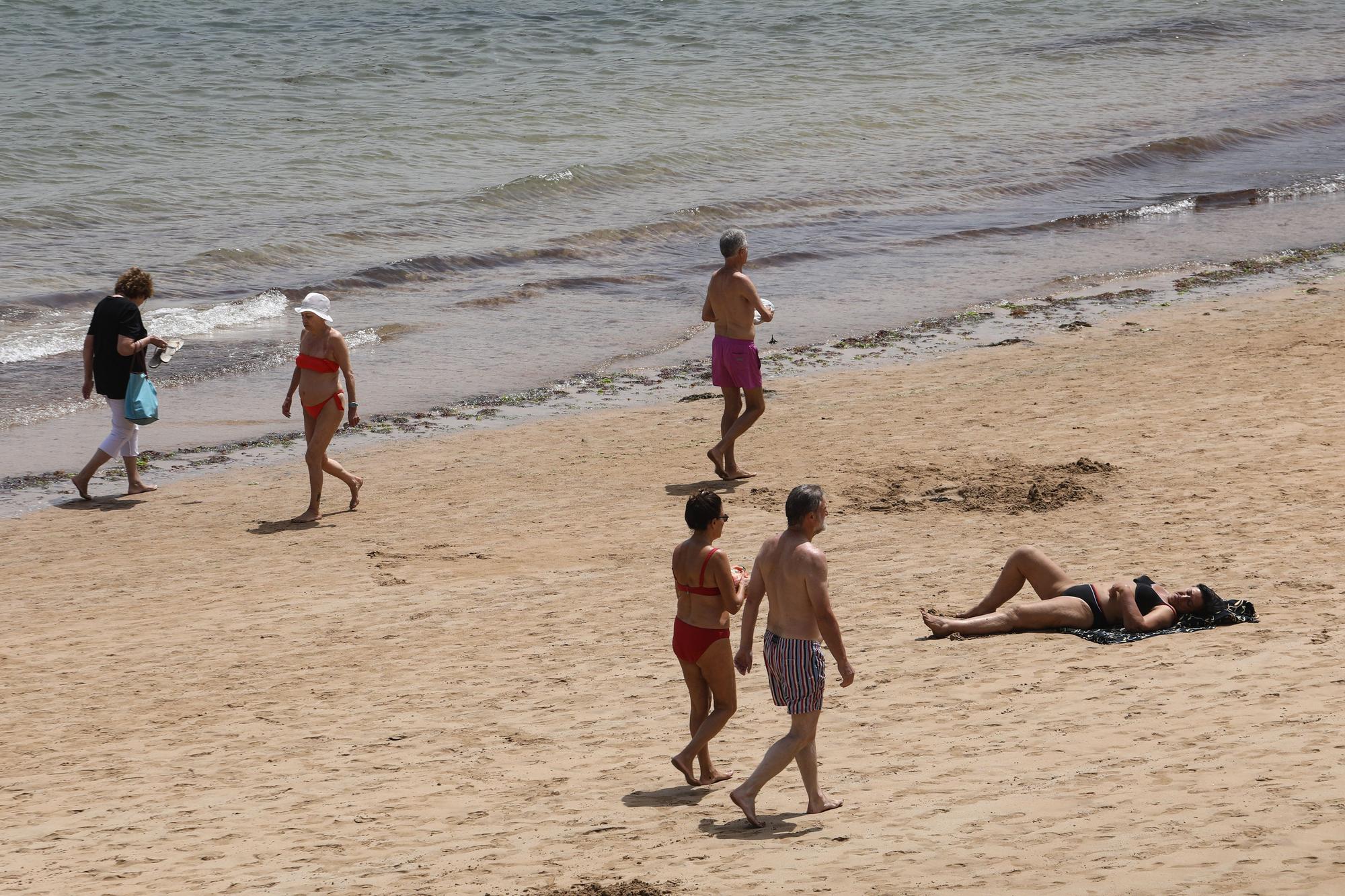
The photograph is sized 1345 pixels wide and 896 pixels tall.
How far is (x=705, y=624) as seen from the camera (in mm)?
5953

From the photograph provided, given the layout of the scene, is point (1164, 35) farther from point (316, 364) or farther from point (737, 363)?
point (316, 364)

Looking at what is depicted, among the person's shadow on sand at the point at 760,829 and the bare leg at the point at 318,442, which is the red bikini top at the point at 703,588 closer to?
the person's shadow on sand at the point at 760,829

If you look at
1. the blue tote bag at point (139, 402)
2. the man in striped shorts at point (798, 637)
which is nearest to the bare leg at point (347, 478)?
the blue tote bag at point (139, 402)

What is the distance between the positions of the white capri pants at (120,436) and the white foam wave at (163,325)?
4.81 m

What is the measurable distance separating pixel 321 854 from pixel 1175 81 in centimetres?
3124

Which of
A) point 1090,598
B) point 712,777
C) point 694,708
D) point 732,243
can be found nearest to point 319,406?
point 732,243

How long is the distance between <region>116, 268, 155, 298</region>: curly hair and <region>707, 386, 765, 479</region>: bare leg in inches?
171

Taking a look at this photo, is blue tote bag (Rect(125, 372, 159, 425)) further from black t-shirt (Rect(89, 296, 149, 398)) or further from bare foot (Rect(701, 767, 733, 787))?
bare foot (Rect(701, 767, 733, 787))

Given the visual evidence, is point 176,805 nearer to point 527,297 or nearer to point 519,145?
point 527,297

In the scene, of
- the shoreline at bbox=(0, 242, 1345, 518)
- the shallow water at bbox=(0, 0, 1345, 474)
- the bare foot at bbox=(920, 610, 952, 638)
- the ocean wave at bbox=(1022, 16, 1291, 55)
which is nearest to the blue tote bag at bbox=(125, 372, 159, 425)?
the shoreline at bbox=(0, 242, 1345, 518)

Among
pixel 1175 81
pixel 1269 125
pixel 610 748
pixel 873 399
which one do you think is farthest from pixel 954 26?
pixel 610 748

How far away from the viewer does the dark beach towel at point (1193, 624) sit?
728 cm

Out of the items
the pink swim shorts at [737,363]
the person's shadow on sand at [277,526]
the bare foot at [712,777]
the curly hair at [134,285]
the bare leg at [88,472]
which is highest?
the curly hair at [134,285]

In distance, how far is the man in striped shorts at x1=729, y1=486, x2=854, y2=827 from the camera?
5586mm
